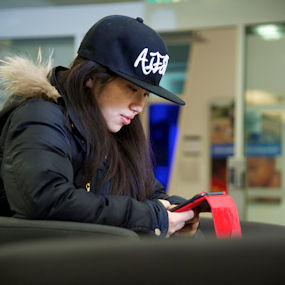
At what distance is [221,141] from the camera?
4590mm

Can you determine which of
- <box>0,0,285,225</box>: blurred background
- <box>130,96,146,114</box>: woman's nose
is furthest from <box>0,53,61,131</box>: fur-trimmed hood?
<box>0,0,285,225</box>: blurred background

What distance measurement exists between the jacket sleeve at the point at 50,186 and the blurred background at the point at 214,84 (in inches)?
130

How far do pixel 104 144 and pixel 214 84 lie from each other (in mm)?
3429

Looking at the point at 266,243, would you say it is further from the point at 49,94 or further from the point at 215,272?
the point at 49,94

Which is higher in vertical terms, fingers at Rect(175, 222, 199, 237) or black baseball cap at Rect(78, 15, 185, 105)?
black baseball cap at Rect(78, 15, 185, 105)

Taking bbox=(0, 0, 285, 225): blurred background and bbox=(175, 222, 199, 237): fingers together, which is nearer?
bbox=(175, 222, 199, 237): fingers

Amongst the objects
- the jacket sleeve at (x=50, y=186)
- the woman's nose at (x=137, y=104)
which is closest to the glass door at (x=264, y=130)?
the woman's nose at (x=137, y=104)

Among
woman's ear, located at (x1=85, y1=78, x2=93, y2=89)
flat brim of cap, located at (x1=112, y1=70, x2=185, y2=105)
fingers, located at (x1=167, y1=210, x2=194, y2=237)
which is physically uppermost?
woman's ear, located at (x1=85, y1=78, x2=93, y2=89)

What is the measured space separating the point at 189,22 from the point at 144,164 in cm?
323

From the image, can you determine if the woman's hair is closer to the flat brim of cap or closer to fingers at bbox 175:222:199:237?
the flat brim of cap

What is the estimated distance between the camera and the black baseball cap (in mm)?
1310

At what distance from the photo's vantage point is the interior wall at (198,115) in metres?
4.64

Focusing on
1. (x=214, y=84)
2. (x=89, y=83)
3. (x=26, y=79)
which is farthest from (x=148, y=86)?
(x=214, y=84)

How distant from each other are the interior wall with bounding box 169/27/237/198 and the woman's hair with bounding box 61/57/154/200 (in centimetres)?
312
